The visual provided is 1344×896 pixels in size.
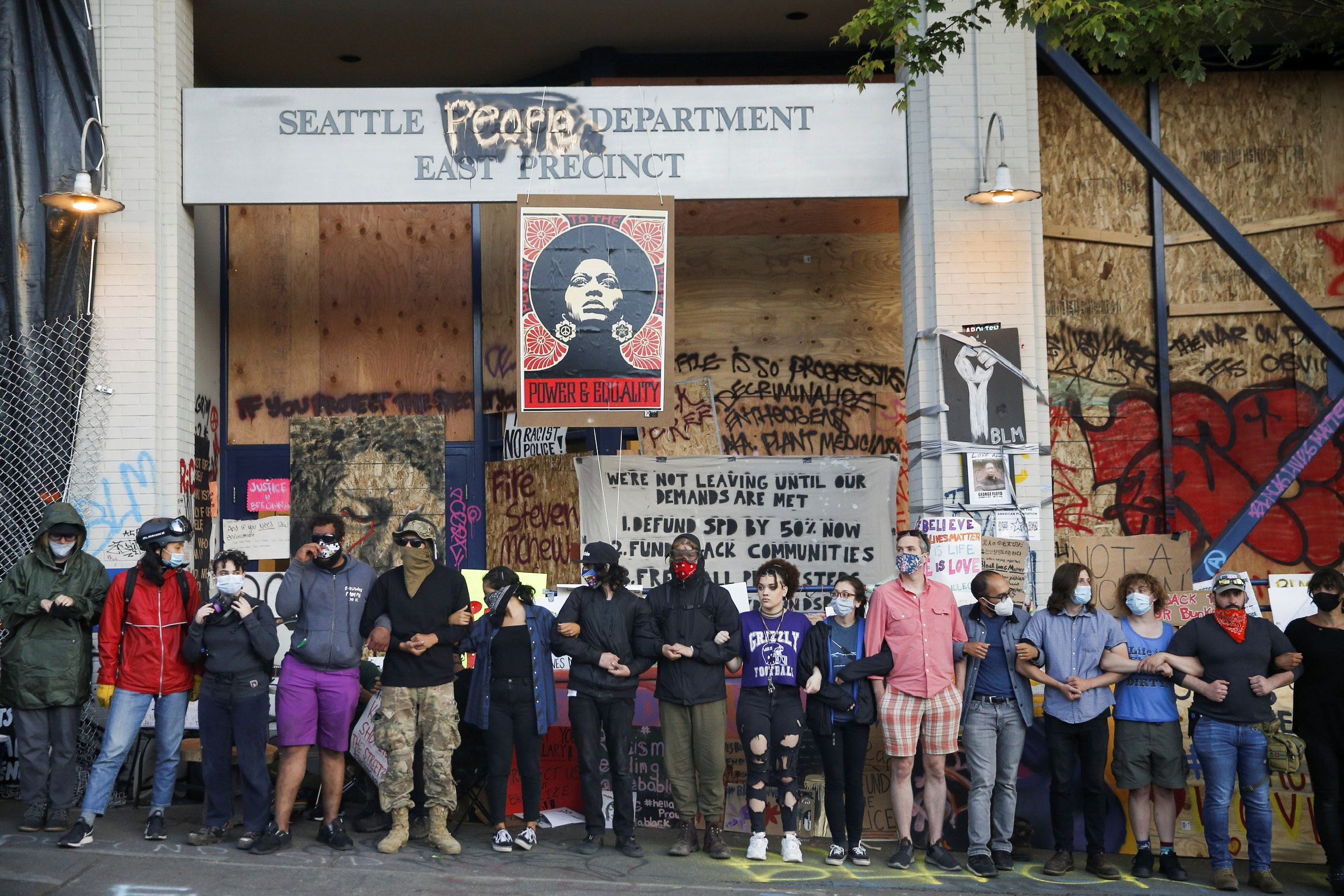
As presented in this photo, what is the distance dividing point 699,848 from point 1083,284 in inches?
297

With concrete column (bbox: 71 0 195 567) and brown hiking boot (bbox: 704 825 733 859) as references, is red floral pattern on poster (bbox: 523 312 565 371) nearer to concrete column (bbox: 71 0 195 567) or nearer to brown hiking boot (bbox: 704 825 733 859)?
concrete column (bbox: 71 0 195 567)

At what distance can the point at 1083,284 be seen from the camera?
1195cm

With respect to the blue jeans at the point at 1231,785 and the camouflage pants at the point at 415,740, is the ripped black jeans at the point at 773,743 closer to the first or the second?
the camouflage pants at the point at 415,740

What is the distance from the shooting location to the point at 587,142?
10234mm

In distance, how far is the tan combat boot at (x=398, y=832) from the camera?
7.10 metres

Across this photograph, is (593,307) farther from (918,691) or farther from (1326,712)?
(1326,712)

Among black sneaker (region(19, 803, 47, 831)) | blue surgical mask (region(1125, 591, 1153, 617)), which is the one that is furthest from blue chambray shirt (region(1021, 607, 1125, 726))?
black sneaker (region(19, 803, 47, 831))

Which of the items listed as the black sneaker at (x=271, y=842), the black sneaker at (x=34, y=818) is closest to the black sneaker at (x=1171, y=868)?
the black sneaker at (x=271, y=842)

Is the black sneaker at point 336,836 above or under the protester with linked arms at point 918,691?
under

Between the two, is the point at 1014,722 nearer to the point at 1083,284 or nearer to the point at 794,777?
the point at 794,777

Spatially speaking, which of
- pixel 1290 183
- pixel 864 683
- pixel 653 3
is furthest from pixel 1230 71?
pixel 864 683

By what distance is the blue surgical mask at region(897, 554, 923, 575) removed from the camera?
7340 millimetres

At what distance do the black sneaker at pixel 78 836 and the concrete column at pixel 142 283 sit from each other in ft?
9.49

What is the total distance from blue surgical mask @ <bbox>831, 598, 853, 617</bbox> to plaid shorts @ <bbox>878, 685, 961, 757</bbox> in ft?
2.08
